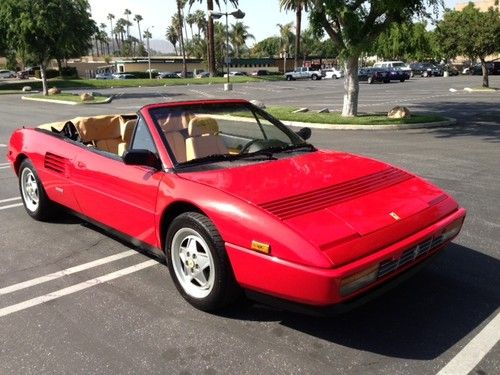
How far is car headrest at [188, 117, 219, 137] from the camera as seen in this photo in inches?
164

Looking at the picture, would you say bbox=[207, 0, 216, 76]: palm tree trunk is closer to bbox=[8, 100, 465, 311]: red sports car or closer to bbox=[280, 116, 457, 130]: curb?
bbox=[280, 116, 457, 130]: curb

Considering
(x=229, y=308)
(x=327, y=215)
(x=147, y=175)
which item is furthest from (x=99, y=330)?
(x=327, y=215)

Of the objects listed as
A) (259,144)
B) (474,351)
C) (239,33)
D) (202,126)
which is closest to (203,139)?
(202,126)

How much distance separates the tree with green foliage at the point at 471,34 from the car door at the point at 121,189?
79.9 ft

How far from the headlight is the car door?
1617 mm

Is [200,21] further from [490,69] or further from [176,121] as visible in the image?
[176,121]

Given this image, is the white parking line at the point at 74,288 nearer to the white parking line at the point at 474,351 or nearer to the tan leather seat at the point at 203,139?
the tan leather seat at the point at 203,139

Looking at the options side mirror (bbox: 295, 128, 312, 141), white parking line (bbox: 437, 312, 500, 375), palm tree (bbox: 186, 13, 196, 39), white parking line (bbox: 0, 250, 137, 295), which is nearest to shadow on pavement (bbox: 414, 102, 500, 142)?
side mirror (bbox: 295, 128, 312, 141)

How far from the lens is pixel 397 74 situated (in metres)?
44.8

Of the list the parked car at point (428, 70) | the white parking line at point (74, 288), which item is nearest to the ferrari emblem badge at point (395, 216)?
the white parking line at point (74, 288)

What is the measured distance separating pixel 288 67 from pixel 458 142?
81.5m

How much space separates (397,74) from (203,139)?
44117mm

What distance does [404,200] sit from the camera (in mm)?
3398

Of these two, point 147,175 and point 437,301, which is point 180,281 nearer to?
point 147,175
